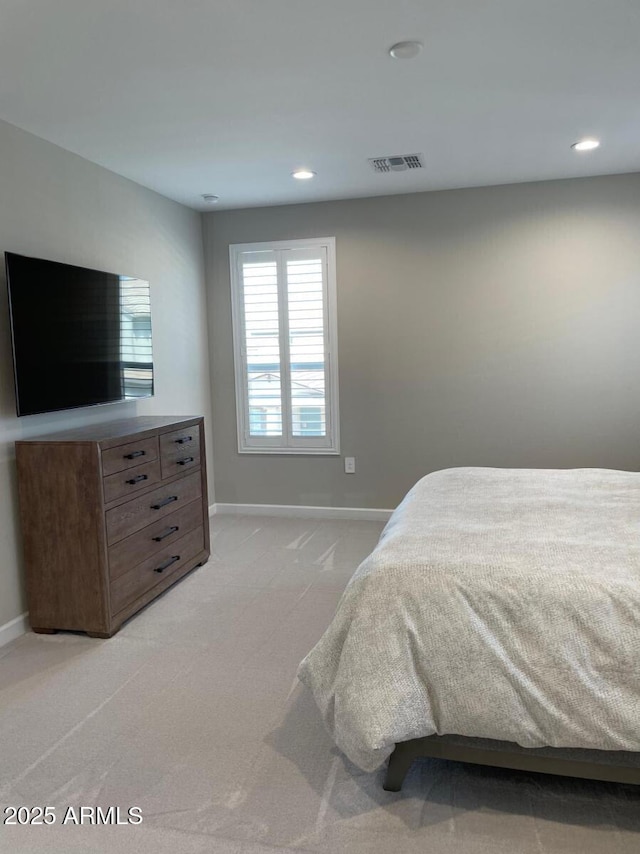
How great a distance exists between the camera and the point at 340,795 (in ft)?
6.49

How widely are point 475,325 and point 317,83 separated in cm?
244

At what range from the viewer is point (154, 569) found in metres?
3.52

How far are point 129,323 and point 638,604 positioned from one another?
322 centimetres

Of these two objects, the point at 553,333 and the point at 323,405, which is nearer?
the point at 553,333

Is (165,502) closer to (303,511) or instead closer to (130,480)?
(130,480)

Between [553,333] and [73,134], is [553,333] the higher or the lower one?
the lower one

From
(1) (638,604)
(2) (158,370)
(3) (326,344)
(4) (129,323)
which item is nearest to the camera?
(1) (638,604)

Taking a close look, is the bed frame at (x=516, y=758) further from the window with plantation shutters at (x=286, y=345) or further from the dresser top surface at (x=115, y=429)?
the window with plantation shutters at (x=286, y=345)

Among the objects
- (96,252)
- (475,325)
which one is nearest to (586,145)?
(475,325)

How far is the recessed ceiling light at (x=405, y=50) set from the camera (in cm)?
242

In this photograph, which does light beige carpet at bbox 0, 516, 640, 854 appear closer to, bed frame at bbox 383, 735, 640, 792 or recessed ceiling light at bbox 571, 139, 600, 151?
bed frame at bbox 383, 735, 640, 792

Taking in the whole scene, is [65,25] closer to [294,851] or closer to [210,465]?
[294,851]

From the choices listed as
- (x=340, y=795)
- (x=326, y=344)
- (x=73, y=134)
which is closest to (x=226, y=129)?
(x=73, y=134)

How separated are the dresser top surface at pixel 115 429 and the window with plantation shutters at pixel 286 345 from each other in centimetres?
123
